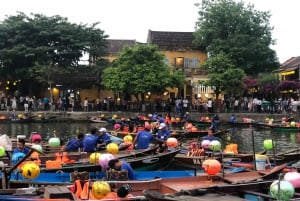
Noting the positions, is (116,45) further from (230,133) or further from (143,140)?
(143,140)

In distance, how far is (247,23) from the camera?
44.7 meters

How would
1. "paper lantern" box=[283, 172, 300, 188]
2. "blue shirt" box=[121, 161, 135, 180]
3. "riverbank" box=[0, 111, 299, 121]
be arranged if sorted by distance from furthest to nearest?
"riverbank" box=[0, 111, 299, 121] < "blue shirt" box=[121, 161, 135, 180] < "paper lantern" box=[283, 172, 300, 188]

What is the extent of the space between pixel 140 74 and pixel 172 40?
1174cm

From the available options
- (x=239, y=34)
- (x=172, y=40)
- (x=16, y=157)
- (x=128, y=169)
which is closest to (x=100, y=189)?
(x=128, y=169)

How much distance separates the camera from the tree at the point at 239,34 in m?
43.8

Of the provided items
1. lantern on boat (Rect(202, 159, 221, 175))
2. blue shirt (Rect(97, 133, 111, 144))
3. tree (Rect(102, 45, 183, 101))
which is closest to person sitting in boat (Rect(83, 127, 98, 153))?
blue shirt (Rect(97, 133, 111, 144))

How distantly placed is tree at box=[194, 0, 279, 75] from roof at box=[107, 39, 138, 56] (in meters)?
8.17

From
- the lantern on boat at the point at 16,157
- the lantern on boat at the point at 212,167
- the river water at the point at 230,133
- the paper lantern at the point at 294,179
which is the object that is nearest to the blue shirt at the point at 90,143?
the lantern on boat at the point at 16,157

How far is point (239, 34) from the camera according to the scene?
4412 cm

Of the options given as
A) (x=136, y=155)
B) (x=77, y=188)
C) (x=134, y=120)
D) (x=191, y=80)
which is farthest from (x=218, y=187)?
(x=191, y=80)

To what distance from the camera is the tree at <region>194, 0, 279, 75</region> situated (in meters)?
43.8

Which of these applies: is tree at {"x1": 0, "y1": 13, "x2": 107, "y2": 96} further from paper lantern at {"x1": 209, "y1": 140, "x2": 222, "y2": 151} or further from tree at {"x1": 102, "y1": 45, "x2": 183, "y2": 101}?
paper lantern at {"x1": 209, "y1": 140, "x2": 222, "y2": 151}

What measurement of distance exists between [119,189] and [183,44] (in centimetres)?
4150

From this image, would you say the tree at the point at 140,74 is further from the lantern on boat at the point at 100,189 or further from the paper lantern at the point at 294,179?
the lantern on boat at the point at 100,189
